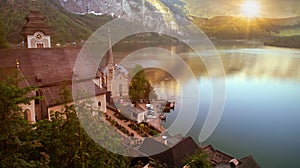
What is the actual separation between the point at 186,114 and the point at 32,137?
15402 millimetres

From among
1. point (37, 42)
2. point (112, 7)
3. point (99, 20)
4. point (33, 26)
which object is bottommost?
point (37, 42)

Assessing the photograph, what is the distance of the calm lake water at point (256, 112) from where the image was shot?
503 inches

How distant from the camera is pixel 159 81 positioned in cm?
2659

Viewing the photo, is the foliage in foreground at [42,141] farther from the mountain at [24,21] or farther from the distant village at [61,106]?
the mountain at [24,21]

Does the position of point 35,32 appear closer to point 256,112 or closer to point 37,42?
point 37,42

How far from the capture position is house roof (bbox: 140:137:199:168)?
339 inches

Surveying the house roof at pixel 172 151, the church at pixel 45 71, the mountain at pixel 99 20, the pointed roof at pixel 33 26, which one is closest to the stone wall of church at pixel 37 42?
the pointed roof at pixel 33 26

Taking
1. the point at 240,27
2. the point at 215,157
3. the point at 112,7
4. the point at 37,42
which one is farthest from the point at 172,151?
the point at 112,7

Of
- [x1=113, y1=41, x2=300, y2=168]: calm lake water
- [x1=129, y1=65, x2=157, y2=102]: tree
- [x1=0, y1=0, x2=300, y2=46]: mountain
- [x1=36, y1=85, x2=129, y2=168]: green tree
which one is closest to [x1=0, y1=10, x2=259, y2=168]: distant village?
[x1=113, y1=41, x2=300, y2=168]: calm lake water

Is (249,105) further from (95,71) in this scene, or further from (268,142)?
(95,71)

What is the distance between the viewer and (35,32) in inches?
579

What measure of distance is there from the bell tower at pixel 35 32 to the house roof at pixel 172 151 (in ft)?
29.7

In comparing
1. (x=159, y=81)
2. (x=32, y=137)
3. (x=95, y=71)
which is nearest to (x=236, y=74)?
(x=159, y=81)

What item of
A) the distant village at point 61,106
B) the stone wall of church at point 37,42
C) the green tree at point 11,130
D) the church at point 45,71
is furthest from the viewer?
the stone wall of church at point 37,42
